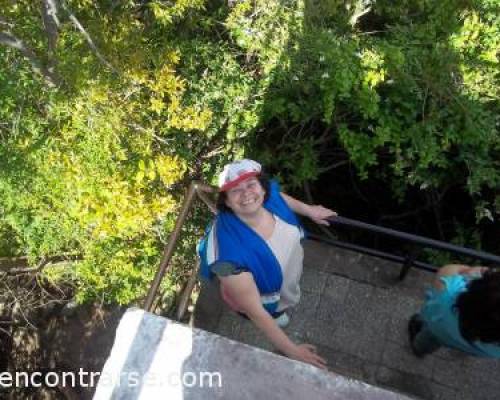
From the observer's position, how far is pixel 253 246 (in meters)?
2.48

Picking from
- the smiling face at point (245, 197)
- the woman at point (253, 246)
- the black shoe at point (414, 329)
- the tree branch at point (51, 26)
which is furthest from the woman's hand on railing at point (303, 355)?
the tree branch at point (51, 26)

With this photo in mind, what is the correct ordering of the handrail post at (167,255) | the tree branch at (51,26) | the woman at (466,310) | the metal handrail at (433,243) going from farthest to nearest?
1. the tree branch at (51,26)
2. the handrail post at (167,255)
3. the metal handrail at (433,243)
4. the woman at (466,310)

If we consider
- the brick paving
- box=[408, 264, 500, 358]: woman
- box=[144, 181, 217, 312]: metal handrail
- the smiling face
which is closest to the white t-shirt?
the smiling face

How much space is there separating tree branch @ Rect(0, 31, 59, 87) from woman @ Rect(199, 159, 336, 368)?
216 cm

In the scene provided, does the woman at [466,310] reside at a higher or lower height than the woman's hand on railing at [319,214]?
lower

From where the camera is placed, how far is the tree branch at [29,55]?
3.67 metres

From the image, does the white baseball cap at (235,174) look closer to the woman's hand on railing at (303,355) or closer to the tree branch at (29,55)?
the woman's hand on railing at (303,355)

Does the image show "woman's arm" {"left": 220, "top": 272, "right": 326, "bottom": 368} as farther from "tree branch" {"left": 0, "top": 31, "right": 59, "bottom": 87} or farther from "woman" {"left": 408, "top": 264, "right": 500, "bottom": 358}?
"tree branch" {"left": 0, "top": 31, "right": 59, "bottom": 87}

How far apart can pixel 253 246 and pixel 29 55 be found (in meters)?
2.54

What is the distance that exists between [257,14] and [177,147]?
1337 millimetres

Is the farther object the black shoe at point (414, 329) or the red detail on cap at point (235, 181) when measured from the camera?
the black shoe at point (414, 329)

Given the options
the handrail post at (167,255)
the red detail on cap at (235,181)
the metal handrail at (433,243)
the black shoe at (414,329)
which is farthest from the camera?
the black shoe at (414,329)

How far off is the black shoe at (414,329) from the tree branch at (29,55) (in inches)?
132

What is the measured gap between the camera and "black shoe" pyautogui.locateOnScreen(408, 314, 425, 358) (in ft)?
11.5
